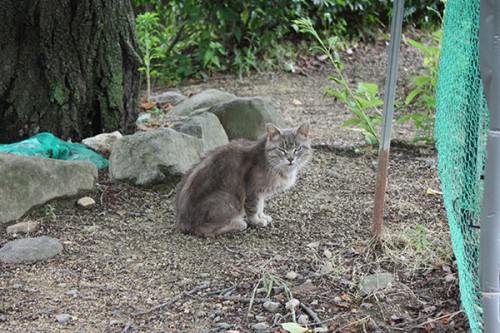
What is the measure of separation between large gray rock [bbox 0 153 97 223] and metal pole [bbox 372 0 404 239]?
2293mm

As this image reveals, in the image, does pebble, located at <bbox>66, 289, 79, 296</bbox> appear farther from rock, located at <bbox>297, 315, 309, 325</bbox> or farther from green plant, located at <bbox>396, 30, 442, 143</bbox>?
green plant, located at <bbox>396, 30, 442, 143</bbox>

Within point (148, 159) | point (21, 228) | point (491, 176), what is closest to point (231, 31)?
point (148, 159)

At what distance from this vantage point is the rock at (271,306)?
3562mm

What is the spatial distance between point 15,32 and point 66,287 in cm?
263

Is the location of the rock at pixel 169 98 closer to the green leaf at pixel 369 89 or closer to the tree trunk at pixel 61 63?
the tree trunk at pixel 61 63

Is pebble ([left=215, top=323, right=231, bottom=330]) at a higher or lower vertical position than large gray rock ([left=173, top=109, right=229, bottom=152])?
lower

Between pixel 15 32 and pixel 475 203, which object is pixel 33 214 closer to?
pixel 15 32

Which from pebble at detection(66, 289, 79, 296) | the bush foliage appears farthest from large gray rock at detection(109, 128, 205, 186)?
the bush foliage

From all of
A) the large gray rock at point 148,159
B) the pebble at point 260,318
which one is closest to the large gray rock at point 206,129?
the large gray rock at point 148,159

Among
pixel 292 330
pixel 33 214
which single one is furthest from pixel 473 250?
pixel 33 214

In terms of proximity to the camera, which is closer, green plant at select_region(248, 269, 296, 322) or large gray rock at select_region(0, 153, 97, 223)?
green plant at select_region(248, 269, 296, 322)

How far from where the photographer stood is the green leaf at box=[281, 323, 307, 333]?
3.34m

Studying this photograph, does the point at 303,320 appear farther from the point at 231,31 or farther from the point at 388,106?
the point at 231,31

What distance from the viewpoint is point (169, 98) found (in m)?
7.82
